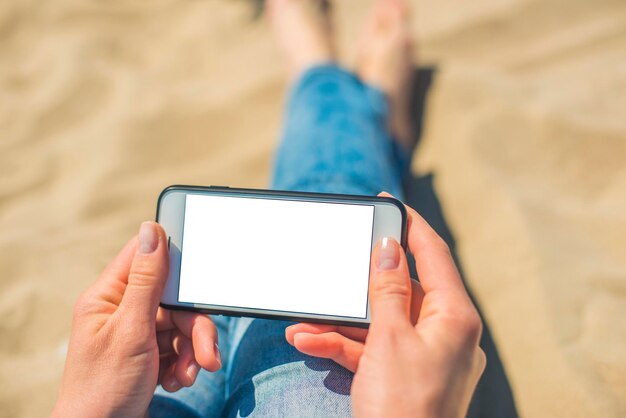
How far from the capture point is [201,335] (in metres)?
0.77

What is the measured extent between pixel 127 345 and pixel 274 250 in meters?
0.26

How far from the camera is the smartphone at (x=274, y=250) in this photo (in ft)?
2.56

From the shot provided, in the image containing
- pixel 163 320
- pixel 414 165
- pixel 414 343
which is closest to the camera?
pixel 414 343

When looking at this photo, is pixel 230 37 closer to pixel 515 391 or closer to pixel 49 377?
pixel 49 377

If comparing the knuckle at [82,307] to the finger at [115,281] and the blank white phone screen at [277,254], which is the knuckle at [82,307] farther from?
the blank white phone screen at [277,254]

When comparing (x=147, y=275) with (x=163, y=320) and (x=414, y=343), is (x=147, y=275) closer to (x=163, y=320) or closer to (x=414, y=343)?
(x=163, y=320)

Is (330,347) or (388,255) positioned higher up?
(388,255)

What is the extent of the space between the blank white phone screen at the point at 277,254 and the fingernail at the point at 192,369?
0.10 m

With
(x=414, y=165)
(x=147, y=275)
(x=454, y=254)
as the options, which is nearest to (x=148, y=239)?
(x=147, y=275)

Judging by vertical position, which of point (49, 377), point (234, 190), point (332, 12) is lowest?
point (49, 377)

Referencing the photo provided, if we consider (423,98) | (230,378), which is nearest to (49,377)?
(230,378)

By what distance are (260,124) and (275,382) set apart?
100 cm

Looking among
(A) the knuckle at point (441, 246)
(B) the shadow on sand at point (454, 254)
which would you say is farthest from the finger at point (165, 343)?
(B) the shadow on sand at point (454, 254)

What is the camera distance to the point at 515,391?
3.09 feet
